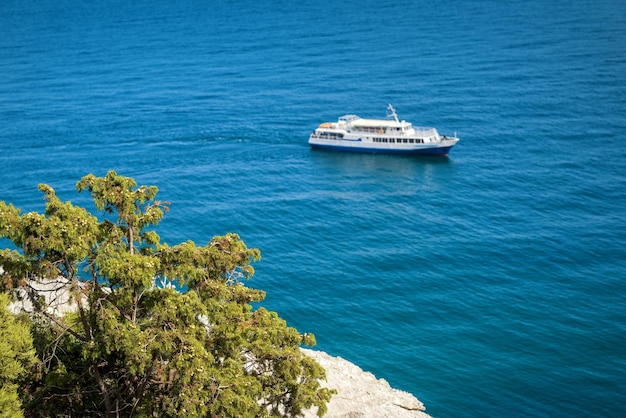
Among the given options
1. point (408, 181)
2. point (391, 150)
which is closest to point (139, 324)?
point (408, 181)

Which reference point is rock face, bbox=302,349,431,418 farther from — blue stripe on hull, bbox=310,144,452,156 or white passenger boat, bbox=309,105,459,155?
white passenger boat, bbox=309,105,459,155

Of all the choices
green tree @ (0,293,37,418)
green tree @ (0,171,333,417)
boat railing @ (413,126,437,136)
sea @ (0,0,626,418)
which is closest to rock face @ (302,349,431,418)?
sea @ (0,0,626,418)

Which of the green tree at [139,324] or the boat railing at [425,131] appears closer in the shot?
the green tree at [139,324]

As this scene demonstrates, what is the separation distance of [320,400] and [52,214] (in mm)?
13803

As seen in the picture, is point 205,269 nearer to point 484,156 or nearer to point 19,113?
point 484,156

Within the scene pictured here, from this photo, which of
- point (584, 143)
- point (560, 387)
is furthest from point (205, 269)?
point (584, 143)

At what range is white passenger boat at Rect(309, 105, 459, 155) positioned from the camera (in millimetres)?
104875

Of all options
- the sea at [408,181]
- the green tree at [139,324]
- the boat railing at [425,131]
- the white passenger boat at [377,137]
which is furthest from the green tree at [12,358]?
the boat railing at [425,131]

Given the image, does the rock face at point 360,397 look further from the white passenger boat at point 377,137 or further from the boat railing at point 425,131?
the boat railing at point 425,131

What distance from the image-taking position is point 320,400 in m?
31.1

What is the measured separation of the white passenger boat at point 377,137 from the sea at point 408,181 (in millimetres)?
1982

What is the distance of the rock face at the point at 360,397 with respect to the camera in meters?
45.7

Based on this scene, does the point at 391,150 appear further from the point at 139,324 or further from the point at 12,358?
the point at 12,358

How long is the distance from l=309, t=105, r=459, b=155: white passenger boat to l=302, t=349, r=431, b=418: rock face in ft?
182
